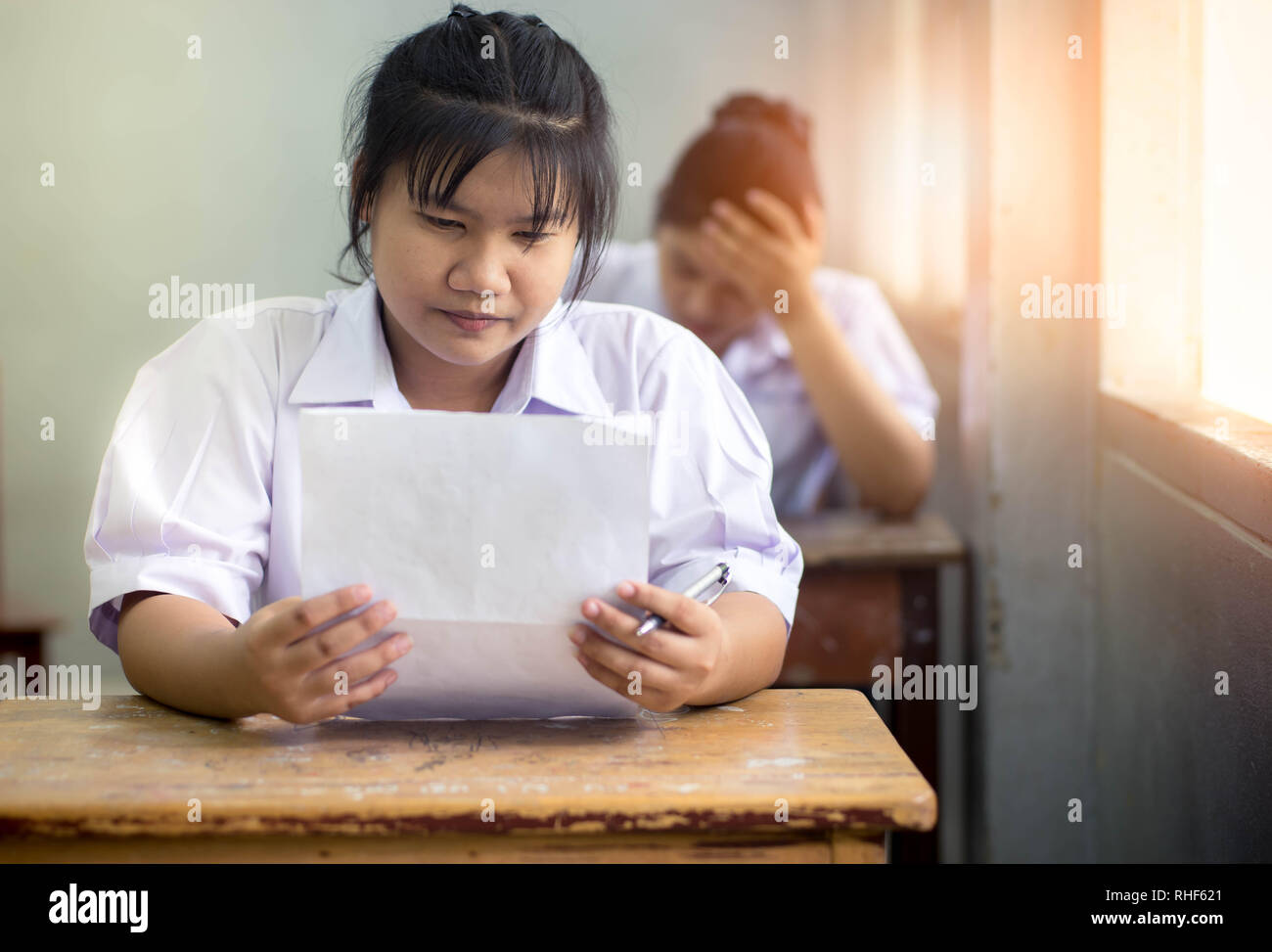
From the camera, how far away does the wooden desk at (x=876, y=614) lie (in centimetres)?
205

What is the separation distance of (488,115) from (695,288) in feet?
4.50

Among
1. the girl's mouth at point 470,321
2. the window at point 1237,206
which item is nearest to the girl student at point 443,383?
the girl's mouth at point 470,321

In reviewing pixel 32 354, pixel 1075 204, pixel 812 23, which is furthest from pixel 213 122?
pixel 1075 204

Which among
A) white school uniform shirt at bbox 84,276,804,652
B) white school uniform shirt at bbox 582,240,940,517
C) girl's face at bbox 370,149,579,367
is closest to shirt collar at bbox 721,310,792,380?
white school uniform shirt at bbox 582,240,940,517

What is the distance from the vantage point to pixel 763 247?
7.48 ft

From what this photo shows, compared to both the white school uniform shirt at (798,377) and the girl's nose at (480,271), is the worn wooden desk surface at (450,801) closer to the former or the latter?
the girl's nose at (480,271)

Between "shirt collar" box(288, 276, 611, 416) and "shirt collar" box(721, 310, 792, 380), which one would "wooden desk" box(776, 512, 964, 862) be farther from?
"shirt collar" box(288, 276, 611, 416)

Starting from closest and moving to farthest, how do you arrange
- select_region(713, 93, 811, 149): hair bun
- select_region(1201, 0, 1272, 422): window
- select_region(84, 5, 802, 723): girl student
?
select_region(84, 5, 802, 723): girl student → select_region(1201, 0, 1272, 422): window → select_region(713, 93, 811, 149): hair bun

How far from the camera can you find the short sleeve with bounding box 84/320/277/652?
101cm

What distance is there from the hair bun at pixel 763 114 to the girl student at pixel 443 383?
140cm

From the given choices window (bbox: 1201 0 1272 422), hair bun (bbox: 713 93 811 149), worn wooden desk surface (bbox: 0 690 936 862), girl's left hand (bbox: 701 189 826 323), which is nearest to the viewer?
worn wooden desk surface (bbox: 0 690 936 862)

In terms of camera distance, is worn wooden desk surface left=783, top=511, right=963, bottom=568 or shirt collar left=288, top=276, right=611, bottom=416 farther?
worn wooden desk surface left=783, top=511, right=963, bottom=568

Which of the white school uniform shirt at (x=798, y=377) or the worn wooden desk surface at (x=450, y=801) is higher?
the white school uniform shirt at (x=798, y=377)

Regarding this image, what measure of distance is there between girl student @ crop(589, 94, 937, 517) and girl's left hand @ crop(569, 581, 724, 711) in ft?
4.68
